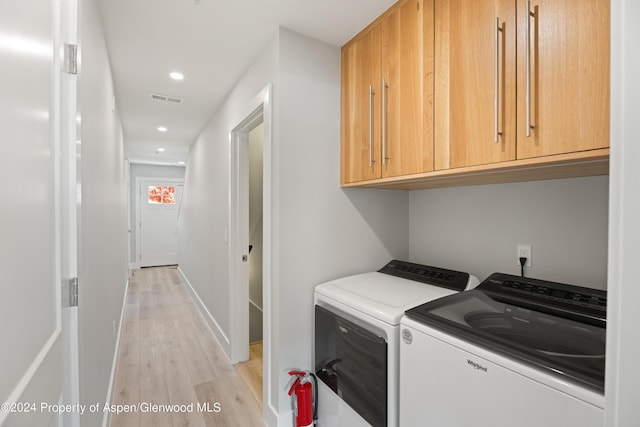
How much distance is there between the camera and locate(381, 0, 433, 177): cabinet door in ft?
4.60

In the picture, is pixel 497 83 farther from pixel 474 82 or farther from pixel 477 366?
pixel 477 366

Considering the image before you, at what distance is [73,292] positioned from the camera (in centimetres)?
104

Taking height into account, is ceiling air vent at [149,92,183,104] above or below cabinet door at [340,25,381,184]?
above

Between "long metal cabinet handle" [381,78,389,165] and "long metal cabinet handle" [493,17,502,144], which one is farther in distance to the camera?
"long metal cabinet handle" [381,78,389,165]

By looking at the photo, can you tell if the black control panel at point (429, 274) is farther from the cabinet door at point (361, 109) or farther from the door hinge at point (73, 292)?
the door hinge at point (73, 292)

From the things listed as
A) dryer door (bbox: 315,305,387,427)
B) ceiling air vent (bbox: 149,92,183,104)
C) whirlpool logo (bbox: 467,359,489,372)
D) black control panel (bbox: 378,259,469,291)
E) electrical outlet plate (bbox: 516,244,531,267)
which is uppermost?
ceiling air vent (bbox: 149,92,183,104)

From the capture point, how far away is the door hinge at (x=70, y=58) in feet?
3.28

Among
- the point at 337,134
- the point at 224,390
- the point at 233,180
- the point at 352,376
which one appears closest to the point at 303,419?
the point at 352,376

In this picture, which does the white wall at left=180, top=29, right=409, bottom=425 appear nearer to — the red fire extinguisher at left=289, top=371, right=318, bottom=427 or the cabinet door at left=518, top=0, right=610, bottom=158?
the red fire extinguisher at left=289, top=371, right=318, bottom=427

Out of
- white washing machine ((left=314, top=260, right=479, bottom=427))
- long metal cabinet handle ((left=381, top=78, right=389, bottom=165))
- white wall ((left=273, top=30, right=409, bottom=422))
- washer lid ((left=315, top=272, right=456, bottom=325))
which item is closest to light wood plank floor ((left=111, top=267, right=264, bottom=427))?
white wall ((left=273, top=30, right=409, bottom=422))

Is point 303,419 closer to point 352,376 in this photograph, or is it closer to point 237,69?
point 352,376

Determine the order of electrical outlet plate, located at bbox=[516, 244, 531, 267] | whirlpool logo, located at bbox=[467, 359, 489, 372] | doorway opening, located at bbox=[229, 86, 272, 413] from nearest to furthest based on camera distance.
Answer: whirlpool logo, located at bbox=[467, 359, 489, 372], electrical outlet plate, located at bbox=[516, 244, 531, 267], doorway opening, located at bbox=[229, 86, 272, 413]

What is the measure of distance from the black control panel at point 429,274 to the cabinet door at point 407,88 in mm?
677

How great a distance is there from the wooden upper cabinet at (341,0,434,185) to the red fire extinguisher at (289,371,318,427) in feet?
4.11
